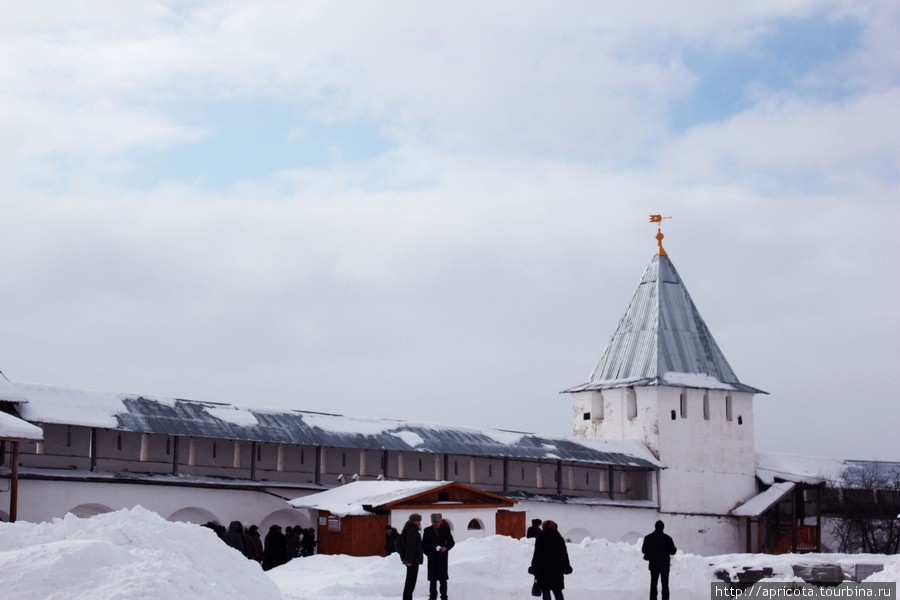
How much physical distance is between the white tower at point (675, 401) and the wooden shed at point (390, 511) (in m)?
11.2

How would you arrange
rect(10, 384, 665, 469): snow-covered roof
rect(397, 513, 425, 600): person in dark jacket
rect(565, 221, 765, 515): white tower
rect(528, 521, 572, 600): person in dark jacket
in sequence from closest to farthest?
rect(528, 521, 572, 600): person in dark jacket, rect(397, 513, 425, 600): person in dark jacket, rect(10, 384, 665, 469): snow-covered roof, rect(565, 221, 765, 515): white tower

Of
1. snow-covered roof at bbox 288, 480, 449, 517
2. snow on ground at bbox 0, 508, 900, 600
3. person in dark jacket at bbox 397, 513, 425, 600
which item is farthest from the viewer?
snow-covered roof at bbox 288, 480, 449, 517

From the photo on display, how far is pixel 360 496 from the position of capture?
23453 millimetres

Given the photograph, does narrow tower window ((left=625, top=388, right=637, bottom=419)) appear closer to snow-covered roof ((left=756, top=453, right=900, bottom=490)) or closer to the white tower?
the white tower

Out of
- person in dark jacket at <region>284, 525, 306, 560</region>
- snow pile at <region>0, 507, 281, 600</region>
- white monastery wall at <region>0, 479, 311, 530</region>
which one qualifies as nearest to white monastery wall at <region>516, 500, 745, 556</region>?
white monastery wall at <region>0, 479, 311, 530</region>

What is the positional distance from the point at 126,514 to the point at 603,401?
26.7 meters

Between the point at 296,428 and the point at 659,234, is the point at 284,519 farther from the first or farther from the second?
the point at 659,234

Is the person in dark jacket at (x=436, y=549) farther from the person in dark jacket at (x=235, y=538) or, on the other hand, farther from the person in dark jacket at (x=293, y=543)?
the person in dark jacket at (x=293, y=543)

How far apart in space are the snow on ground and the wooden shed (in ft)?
12.9

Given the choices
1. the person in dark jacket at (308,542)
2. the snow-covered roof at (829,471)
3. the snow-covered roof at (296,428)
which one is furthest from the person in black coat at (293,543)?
the snow-covered roof at (829,471)

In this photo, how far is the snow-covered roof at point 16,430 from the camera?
1905cm

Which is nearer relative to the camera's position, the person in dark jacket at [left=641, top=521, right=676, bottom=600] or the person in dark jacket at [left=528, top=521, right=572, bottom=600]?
the person in dark jacket at [left=528, top=521, right=572, bottom=600]

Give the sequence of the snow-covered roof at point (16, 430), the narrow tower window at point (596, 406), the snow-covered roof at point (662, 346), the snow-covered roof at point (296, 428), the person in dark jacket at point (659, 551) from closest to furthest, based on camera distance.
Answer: the person in dark jacket at point (659, 551), the snow-covered roof at point (16, 430), the snow-covered roof at point (296, 428), the snow-covered roof at point (662, 346), the narrow tower window at point (596, 406)

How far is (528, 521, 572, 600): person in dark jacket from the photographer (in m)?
12.4
